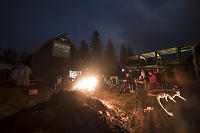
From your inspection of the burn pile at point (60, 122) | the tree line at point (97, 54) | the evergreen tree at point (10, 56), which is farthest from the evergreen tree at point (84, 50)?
the burn pile at point (60, 122)

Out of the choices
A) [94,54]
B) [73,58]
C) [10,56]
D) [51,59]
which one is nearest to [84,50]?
[94,54]

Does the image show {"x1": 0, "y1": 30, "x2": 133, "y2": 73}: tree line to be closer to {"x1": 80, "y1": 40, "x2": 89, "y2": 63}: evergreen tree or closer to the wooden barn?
{"x1": 80, "y1": 40, "x2": 89, "y2": 63}: evergreen tree

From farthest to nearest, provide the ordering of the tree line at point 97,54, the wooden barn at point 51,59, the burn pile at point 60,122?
the tree line at point 97,54, the wooden barn at point 51,59, the burn pile at point 60,122

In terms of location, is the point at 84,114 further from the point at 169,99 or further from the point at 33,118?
the point at 169,99

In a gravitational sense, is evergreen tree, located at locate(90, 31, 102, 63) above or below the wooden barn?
above

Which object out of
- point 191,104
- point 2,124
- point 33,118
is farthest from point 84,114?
point 191,104

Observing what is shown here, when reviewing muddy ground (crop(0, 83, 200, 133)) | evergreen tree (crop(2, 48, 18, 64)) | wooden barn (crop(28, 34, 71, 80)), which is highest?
evergreen tree (crop(2, 48, 18, 64))

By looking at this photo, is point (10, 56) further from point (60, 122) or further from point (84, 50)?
point (60, 122)

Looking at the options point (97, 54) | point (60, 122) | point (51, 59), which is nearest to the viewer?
point (60, 122)

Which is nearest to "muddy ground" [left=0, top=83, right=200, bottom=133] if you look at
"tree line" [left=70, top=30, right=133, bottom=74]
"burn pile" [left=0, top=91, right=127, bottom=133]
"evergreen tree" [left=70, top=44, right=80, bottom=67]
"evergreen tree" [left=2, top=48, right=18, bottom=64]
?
"burn pile" [left=0, top=91, right=127, bottom=133]

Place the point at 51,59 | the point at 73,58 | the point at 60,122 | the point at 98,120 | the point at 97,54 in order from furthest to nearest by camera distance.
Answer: the point at 97,54, the point at 73,58, the point at 51,59, the point at 98,120, the point at 60,122

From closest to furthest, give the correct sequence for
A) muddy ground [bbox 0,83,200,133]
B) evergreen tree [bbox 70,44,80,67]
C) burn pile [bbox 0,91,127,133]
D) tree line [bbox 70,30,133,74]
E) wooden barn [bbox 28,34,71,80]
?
burn pile [bbox 0,91,127,133] → muddy ground [bbox 0,83,200,133] → wooden barn [bbox 28,34,71,80] → evergreen tree [bbox 70,44,80,67] → tree line [bbox 70,30,133,74]

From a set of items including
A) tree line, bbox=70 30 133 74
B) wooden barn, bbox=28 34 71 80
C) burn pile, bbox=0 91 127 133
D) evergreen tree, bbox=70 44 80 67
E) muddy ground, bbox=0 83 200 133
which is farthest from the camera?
tree line, bbox=70 30 133 74

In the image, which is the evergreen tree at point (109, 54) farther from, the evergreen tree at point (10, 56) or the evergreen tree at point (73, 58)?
the evergreen tree at point (10, 56)
